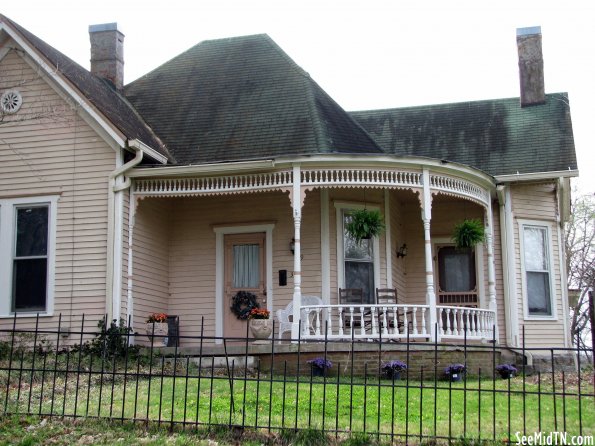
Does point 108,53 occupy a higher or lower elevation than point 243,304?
higher

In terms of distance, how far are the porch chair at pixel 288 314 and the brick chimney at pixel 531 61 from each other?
763cm

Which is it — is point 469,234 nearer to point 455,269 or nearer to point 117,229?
point 455,269

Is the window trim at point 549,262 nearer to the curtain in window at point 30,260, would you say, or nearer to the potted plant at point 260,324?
the potted plant at point 260,324

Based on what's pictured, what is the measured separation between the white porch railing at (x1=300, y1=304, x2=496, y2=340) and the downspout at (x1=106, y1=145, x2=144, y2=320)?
10.9ft

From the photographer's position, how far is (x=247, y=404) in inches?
380

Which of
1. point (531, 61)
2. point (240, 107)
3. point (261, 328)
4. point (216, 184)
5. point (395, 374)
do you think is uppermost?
point (531, 61)

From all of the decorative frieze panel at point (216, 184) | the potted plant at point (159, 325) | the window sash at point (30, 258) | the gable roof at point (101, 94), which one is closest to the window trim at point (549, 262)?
the decorative frieze panel at point (216, 184)

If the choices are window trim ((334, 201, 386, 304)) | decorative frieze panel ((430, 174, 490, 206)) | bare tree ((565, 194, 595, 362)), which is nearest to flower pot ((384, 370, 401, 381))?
window trim ((334, 201, 386, 304))

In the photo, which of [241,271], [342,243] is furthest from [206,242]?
[342,243]

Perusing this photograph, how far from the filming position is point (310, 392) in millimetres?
7559

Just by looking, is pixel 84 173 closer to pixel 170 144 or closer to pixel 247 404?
pixel 170 144

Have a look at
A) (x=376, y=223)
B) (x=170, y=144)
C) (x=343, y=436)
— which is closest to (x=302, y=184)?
(x=376, y=223)

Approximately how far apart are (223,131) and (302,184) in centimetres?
318

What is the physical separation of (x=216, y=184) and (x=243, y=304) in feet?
8.19
